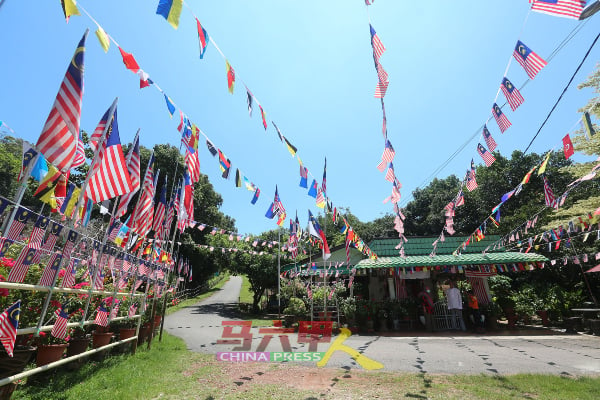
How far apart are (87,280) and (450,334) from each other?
12.8 m

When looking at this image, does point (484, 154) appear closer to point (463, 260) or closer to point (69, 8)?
point (463, 260)

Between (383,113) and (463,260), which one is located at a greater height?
(383,113)

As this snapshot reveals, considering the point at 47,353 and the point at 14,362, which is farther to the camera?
the point at 47,353

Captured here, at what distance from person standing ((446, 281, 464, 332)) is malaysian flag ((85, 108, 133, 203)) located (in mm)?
13009

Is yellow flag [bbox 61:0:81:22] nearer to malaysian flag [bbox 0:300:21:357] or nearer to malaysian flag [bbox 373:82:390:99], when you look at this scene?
malaysian flag [bbox 0:300:21:357]

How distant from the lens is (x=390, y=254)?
16.5 meters

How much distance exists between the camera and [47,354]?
4.36 metres

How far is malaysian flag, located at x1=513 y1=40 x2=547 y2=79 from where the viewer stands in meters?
4.57

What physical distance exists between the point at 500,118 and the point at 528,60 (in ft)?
4.61

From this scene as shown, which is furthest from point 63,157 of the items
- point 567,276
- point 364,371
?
point 567,276

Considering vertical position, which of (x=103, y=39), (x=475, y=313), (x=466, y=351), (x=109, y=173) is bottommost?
(x=466, y=351)

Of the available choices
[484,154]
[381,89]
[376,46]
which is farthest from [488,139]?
[376,46]

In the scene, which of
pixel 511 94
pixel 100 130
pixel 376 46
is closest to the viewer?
pixel 100 130

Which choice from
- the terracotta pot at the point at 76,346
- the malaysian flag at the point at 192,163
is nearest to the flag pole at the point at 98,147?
the malaysian flag at the point at 192,163
